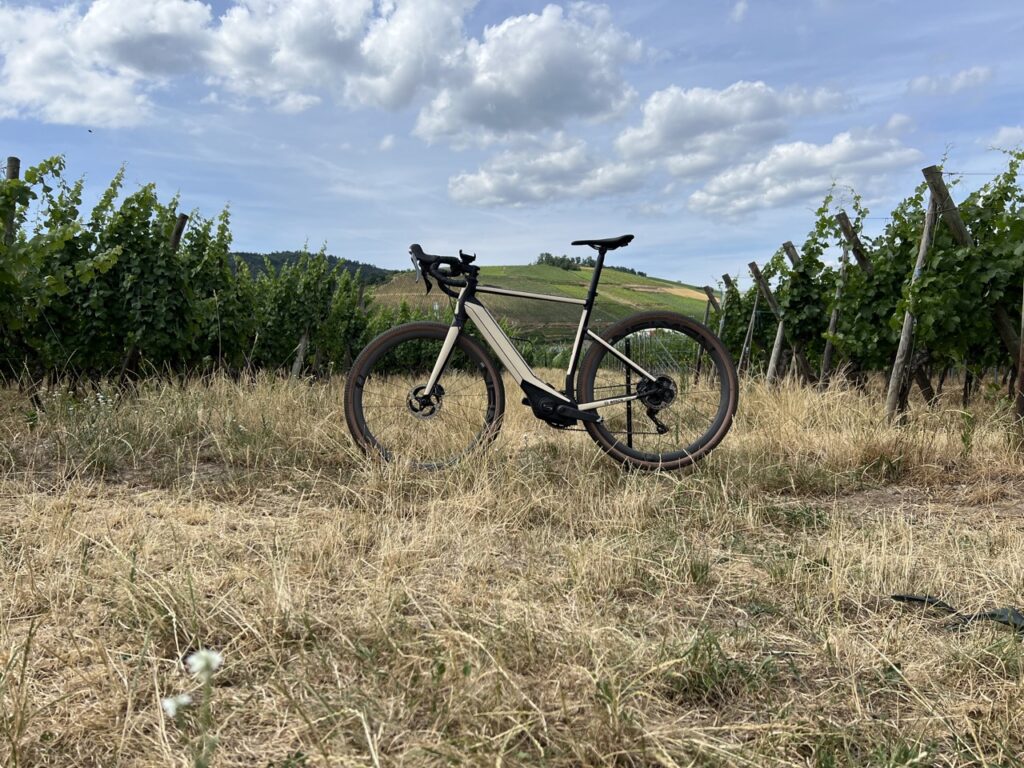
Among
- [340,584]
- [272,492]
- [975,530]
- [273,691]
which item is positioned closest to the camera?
[273,691]

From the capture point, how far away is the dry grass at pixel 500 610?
1.45 meters

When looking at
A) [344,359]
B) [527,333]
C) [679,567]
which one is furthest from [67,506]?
[527,333]

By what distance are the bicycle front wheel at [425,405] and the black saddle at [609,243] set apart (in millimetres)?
815

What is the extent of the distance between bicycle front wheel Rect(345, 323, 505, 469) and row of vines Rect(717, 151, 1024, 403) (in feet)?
→ 12.9

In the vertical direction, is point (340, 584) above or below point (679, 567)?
below

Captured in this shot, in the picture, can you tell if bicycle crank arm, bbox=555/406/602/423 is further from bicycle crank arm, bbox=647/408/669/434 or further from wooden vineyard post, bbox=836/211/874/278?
wooden vineyard post, bbox=836/211/874/278

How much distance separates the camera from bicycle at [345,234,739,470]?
3.88m

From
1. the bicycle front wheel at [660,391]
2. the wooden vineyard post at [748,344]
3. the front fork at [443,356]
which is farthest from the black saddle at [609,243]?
the wooden vineyard post at [748,344]

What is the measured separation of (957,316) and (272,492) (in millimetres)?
5404

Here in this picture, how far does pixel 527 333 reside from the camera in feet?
72.2

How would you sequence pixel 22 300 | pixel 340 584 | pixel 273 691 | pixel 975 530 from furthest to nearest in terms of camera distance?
pixel 22 300, pixel 975 530, pixel 340 584, pixel 273 691

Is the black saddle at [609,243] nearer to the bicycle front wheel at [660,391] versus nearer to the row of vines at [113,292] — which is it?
the bicycle front wheel at [660,391]

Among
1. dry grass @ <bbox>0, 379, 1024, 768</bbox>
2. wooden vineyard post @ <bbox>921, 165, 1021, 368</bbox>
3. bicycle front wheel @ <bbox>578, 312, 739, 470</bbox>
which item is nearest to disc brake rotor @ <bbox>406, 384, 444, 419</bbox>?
dry grass @ <bbox>0, 379, 1024, 768</bbox>

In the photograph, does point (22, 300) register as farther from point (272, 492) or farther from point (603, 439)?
point (603, 439)
